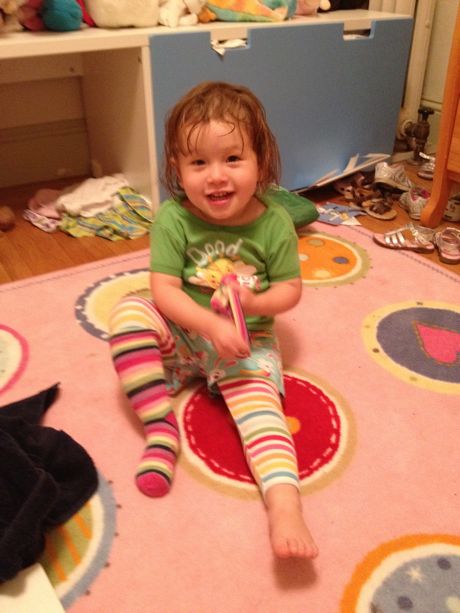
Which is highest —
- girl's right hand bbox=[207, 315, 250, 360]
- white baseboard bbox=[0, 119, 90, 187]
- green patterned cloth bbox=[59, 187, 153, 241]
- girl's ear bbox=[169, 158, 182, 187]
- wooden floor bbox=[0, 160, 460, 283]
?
→ girl's ear bbox=[169, 158, 182, 187]

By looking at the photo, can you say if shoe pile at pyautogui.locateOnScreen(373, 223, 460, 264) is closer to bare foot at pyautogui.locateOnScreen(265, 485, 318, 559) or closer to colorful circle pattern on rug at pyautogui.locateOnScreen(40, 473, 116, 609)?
bare foot at pyautogui.locateOnScreen(265, 485, 318, 559)

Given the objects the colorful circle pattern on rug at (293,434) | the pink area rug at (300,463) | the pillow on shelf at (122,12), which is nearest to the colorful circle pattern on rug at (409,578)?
the pink area rug at (300,463)

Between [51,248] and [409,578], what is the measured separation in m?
1.05

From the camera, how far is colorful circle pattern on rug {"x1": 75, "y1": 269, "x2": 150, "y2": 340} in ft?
3.43

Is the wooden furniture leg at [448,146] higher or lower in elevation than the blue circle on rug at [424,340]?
higher

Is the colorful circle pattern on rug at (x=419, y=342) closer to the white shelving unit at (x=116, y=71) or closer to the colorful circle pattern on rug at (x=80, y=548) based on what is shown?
the colorful circle pattern on rug at (x=80, y=548)

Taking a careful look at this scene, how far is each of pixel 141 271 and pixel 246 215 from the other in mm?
467

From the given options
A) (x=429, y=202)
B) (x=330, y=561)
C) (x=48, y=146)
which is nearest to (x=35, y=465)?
(x=330, y=561)

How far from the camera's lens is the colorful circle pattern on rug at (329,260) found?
1.21m

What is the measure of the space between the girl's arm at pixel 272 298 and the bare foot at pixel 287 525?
24 cm

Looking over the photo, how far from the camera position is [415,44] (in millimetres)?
1846

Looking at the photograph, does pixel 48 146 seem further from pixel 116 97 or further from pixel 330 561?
pixel 330 561

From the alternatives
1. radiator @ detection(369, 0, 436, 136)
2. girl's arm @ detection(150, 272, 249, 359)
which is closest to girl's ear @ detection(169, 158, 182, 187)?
girl's arm @ detection(150, 272, 249, 359)

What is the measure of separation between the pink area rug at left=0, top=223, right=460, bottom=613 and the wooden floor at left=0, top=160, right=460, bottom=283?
0.28ft
